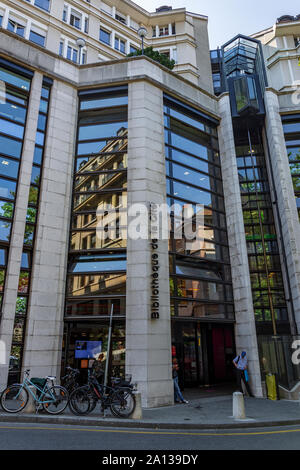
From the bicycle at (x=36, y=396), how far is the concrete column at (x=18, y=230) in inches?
120

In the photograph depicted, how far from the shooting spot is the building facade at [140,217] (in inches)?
533

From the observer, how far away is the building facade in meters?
13.5

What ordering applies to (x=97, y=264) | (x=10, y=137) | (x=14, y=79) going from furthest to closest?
(x=14, y=79), (x=10, y=137), (x=97, y=264)

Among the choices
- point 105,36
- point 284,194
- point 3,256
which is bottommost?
point 3,256

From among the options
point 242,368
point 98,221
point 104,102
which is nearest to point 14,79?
point 104,102

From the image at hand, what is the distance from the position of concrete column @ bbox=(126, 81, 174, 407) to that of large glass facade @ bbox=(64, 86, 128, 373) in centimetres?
69

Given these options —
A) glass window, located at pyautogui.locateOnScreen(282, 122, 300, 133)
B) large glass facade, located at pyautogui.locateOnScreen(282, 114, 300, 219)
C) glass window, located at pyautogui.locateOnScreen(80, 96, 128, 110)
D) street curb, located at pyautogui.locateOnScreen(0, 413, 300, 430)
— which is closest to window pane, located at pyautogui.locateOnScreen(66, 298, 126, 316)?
street curb, located at pyautogui.locateOnScreen(0, 413, 300, 430)

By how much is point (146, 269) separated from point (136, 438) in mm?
7421

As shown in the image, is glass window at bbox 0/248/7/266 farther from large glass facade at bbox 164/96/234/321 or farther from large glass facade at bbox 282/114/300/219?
large glass facade at bbox 282/114/300/219

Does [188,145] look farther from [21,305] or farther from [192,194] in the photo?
[21,305]

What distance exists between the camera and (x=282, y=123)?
2167 centimetres

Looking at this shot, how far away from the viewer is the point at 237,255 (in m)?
17.6
